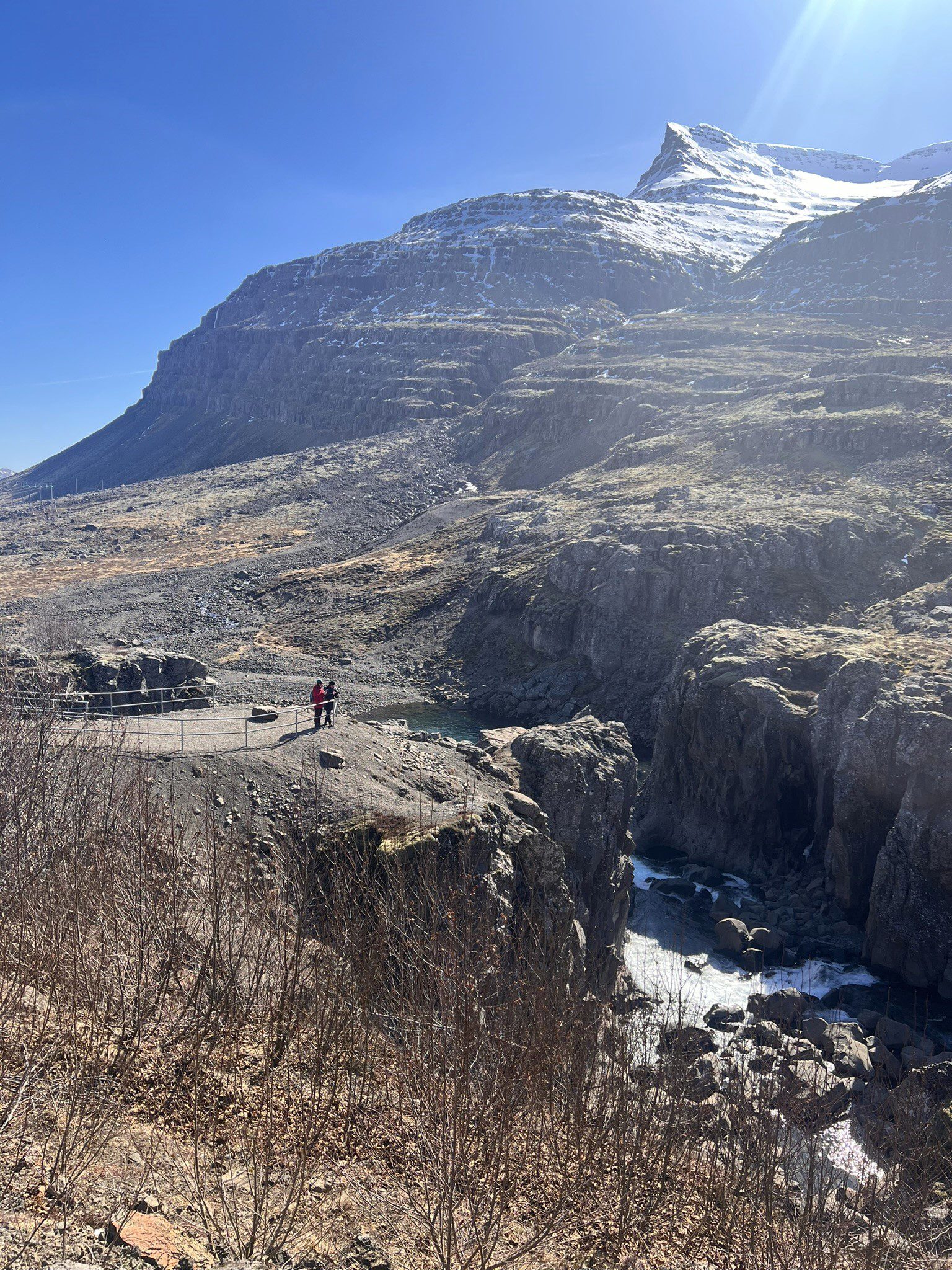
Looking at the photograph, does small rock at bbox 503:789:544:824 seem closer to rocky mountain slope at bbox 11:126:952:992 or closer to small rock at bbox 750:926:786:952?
small rock at bbox 750:926:786:952

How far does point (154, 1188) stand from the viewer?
302 inches

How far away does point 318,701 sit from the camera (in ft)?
78.1

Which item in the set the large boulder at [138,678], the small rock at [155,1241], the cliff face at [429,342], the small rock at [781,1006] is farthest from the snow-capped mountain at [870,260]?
the small rock at [155,1241]

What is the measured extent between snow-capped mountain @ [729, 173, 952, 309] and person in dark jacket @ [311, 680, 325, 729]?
138 metres

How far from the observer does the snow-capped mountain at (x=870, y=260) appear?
140 m

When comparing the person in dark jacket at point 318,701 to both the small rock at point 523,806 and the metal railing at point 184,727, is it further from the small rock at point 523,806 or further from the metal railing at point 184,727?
the small rock at point 523,806

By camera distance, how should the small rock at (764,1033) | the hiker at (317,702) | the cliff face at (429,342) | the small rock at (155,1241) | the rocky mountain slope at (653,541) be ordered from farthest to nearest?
the cliff face at (429,342)
the rocky mountain slope at (653,541)
the hiker at (317,702)
the small rock at (764,1033)
the small rock at (155,1241)

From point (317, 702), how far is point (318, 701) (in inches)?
1.4

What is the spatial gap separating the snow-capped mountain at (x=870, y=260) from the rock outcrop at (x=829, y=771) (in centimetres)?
11747

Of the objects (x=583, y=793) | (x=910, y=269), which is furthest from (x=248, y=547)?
(x=910, y=269)

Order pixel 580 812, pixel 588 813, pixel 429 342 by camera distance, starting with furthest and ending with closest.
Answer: pixel 429 342 < pixel 588 813 < pixel 580 812

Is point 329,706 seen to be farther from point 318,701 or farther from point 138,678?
point 138,678

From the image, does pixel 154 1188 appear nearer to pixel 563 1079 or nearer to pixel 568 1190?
pixel 568 1190

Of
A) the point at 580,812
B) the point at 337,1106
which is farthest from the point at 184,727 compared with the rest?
the point at 337,1106
